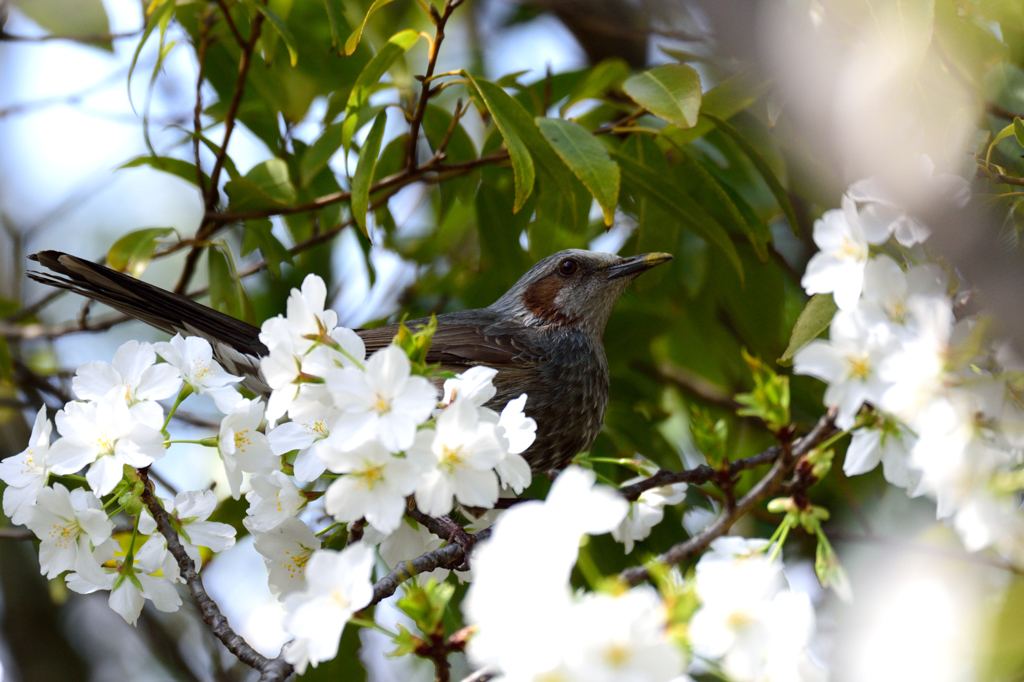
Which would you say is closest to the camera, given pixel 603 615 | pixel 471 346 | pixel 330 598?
pixel 603 615

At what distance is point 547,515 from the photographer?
1185 millimetres

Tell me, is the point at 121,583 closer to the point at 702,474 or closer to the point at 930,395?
the point at 702,474

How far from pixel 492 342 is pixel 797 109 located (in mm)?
1974

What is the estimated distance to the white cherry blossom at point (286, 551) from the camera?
6.50ft

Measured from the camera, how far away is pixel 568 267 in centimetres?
391

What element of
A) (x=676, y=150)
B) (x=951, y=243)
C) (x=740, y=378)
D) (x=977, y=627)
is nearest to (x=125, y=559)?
(x=977, y=627)

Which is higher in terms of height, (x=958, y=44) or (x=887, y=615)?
(x=958, y=44)

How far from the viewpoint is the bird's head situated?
3730 millimetres

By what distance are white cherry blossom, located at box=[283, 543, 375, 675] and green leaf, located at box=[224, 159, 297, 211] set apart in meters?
1.86

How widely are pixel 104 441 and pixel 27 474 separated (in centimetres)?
27

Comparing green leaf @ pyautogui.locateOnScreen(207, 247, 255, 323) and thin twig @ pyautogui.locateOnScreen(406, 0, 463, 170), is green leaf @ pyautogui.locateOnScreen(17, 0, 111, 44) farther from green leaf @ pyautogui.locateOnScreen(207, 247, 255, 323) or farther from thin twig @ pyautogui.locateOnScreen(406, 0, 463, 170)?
thin twig @ pyautogui.locateOnScreen(406, 0, 463, 170)

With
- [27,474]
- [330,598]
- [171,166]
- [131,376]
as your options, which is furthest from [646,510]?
[171,166]

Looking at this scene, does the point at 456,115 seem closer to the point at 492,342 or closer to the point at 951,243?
the point at 492,342


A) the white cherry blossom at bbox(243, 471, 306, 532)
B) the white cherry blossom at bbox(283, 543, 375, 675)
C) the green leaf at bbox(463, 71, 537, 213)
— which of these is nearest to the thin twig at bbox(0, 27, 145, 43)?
the green leaf at bbox(463, 71, 537, 213)
